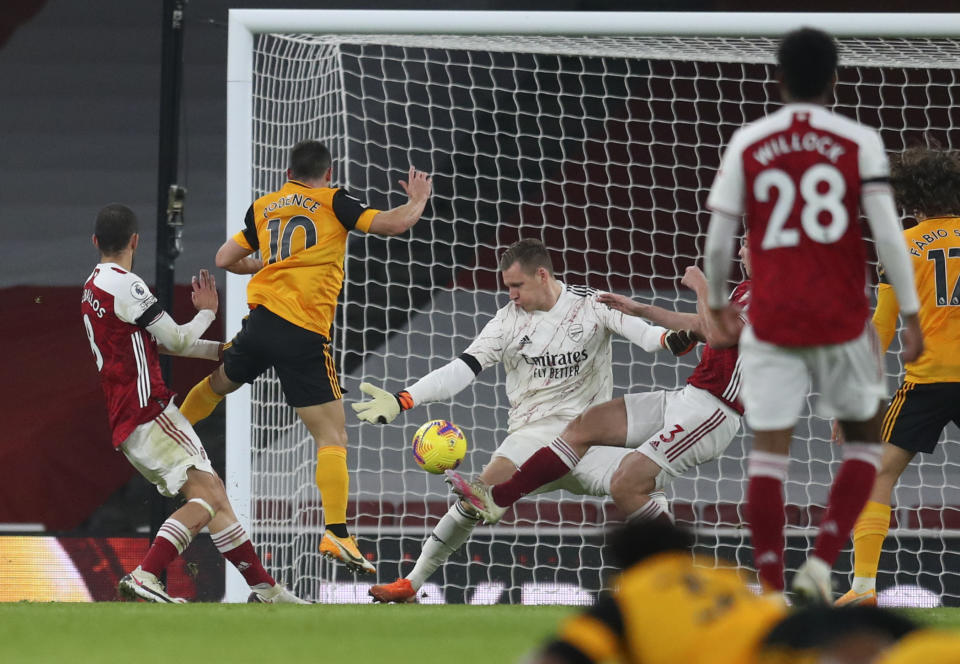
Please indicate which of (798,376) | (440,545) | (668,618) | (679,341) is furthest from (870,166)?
(440,545)

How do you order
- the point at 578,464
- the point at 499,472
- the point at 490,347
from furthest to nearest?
1. the point at 490,347
2. the point at 499,472
3. the point at 578,464

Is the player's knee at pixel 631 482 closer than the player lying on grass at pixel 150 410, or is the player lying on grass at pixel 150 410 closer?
the player lying on grass at pixel 150 410

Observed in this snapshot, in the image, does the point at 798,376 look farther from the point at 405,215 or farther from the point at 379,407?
the point at 379,407

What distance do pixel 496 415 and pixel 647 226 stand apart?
1592mm

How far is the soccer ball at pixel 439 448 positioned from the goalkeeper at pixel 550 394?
18 cm

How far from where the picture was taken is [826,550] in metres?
3.39

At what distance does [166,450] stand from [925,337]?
10.4ft

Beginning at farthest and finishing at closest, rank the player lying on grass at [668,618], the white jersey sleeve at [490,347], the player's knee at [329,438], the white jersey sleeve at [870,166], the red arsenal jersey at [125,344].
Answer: the white jersey sleeve at [490,347] → the player's knee at [329,438] → the red arsenal jersey at [125,344] → the white jersey sleeve at [870,166] → the player lying on grass at [668,618]

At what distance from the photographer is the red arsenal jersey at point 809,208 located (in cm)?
332

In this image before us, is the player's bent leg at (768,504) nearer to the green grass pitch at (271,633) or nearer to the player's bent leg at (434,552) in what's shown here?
the green grass pitch at (271,633)

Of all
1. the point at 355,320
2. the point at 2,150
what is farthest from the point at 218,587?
the point at 2,150

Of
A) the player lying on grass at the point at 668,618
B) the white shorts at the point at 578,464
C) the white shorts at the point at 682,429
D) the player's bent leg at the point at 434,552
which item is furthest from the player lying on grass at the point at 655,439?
the player lying on grass at the point at 668,618

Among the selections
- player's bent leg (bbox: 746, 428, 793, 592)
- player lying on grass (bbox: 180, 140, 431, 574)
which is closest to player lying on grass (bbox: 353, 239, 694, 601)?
player lying on grass (bbox: 180, 140, 431, 574)

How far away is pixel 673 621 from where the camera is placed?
6.10 ft
